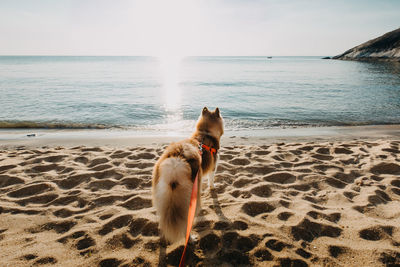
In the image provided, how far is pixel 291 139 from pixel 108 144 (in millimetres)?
6061

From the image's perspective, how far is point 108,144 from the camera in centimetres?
697

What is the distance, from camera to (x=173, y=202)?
90.6 inches

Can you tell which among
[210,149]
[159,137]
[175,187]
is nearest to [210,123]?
[210,149]

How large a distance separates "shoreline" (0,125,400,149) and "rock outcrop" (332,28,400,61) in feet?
226

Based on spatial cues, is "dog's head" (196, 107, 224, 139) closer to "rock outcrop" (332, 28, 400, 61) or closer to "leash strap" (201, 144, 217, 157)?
"leash strap" (201, 144, 217, 157)

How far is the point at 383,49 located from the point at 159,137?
85205 millimetres

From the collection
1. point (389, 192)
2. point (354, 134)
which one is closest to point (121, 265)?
point (389, 192)

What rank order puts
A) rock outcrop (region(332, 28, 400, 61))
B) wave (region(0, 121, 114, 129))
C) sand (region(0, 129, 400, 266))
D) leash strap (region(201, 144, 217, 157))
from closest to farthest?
sand (region(0, 129, 400, 266)) < leash strap (region(201, 144, 217, 157)) < wave (region(0, 121, 114, 129)) < rock outcrop (region(332, 28, 400, 61))

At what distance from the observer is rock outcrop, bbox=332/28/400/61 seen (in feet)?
200

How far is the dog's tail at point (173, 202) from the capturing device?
7.56ft

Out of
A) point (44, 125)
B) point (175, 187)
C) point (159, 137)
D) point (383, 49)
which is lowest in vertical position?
point (159, 137)

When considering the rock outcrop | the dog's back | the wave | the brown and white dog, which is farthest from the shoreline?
the rock outcrop

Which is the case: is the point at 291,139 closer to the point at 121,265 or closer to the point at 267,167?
the point at 267,167

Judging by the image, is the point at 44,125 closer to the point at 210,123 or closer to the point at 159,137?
the point at 159,137
